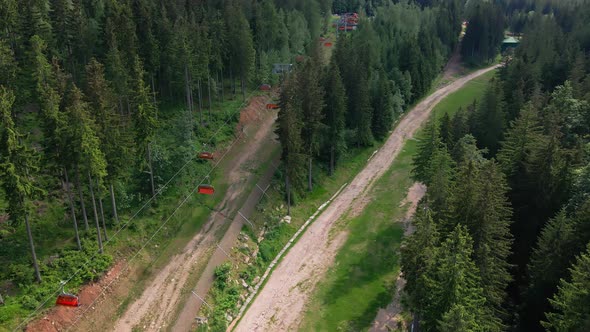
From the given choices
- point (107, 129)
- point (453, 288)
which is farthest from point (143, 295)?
point (453, 288)

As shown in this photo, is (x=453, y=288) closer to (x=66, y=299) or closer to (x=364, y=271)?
(x=364, y=271)

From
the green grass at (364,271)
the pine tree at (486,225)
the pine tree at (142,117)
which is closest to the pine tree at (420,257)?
the pine tree at (486,225)

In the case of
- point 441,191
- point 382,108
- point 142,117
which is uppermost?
point 142,117

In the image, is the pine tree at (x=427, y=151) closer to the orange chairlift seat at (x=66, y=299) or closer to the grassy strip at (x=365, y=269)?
the grassy strip at (x=365, y=269)

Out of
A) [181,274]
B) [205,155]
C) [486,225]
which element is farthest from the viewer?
[205,155]

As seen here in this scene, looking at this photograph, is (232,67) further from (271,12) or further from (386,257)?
(386,257)

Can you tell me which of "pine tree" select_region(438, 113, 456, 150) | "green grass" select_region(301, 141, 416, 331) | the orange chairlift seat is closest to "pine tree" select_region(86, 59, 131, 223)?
the orange chairlift seat
